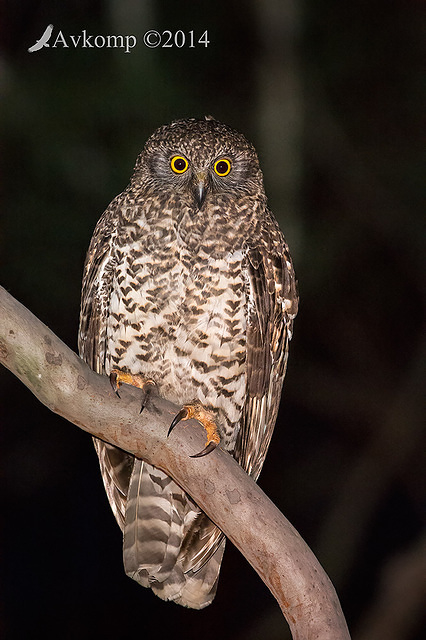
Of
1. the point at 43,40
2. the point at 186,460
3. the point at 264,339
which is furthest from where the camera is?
the point at 43,40

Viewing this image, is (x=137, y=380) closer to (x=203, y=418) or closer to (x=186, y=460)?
(x=203, y=418)

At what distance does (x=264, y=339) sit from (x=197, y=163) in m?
0.49

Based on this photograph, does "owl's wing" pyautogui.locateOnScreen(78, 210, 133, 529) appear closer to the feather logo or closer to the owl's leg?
the owl's leg

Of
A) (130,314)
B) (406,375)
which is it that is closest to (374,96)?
(406,375)

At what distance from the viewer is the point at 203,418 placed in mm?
1760

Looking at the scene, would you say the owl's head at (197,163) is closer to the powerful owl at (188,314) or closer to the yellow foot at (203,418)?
the powerful owl at (188,314)

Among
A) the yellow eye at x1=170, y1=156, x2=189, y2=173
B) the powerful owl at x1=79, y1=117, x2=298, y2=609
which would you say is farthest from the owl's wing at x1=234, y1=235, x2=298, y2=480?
the yellow eye at x1=170, y1=156, x2=189, y2=173

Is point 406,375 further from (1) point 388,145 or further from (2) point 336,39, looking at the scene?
(2) point 336,39

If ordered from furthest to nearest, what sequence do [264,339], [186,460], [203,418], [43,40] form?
1. [43,40]
2. [264,339]
3. [203,418]
4. [186,460]

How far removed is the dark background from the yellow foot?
1503mm

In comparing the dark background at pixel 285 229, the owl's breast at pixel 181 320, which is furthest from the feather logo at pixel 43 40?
the owl's breast at pixel 181 320

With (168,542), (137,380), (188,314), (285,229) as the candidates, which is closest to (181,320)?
(188,314)

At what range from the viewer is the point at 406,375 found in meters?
3.30

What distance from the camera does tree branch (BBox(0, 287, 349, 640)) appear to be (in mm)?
1423
